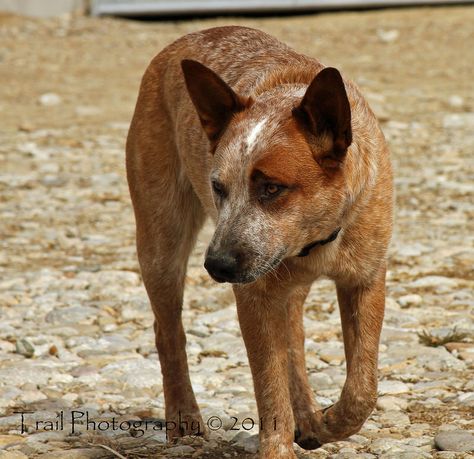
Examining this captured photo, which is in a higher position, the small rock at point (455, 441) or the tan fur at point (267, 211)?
the tan fur at point (267, 211)

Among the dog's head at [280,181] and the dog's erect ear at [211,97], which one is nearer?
the dog's head at [280,181]

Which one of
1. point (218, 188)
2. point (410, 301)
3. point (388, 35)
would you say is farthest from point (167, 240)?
point (388, 35)

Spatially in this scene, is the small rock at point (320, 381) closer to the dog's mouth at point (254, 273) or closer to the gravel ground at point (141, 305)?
the gravel ground at point (141, 305)

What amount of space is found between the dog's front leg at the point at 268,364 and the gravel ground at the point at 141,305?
35 centimetres

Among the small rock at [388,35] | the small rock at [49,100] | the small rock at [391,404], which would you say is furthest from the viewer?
the small rock at [388,35]

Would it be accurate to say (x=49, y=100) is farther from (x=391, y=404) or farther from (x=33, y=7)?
(x=391, y=404)

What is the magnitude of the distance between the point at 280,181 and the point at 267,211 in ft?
0.43

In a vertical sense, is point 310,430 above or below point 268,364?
below

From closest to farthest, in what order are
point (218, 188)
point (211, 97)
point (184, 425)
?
1. point (218, 188)
2. point (211, 97)
3. point (184, 425)

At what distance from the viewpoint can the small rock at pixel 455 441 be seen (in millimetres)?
4992

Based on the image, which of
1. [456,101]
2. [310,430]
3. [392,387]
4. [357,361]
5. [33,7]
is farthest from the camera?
[33,7]

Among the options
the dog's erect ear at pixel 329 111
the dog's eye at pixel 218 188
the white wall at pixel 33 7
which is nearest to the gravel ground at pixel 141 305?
the dog's eye at pixel 218 188

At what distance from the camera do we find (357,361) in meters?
5.00

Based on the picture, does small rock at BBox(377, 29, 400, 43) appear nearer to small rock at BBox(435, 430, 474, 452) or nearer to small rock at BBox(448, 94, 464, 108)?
small rock at BBox(448, 94, 464, 108)
